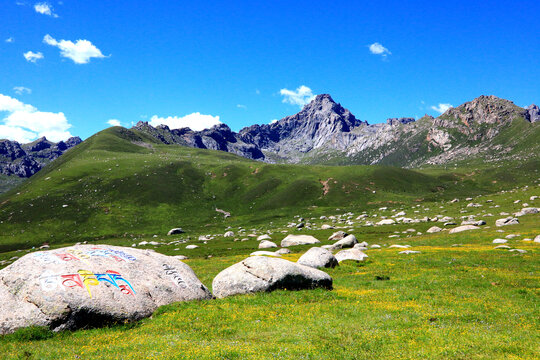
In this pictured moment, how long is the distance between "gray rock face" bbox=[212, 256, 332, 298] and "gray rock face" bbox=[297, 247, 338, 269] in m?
10.6

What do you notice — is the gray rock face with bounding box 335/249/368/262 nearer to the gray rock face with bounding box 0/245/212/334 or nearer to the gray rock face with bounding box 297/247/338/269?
the gray rock face with bounding box 297/247/338/269

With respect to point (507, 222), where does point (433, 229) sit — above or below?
below

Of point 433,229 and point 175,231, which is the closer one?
point 433,229

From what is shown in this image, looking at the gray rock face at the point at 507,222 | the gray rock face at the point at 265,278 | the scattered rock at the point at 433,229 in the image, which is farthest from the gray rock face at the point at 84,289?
the gray rock face at the point at 507,222

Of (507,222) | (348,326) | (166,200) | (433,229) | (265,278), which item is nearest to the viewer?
(348,326)

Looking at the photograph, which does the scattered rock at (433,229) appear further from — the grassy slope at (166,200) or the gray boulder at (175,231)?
the gray boulder at (175,231)

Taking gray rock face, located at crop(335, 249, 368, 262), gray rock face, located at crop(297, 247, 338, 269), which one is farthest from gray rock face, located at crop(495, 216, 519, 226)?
gray rock face, located at crop(297, 247, 338, 269)

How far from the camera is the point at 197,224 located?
14612 cm

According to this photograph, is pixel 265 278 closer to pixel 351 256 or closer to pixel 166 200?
pixel 351 256

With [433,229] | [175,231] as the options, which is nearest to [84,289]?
[433,229]

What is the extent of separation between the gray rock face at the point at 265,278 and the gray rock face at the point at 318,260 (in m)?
10.6

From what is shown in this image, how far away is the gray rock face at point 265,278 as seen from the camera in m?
23.8

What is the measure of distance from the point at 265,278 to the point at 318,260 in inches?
583

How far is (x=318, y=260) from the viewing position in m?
37.0
